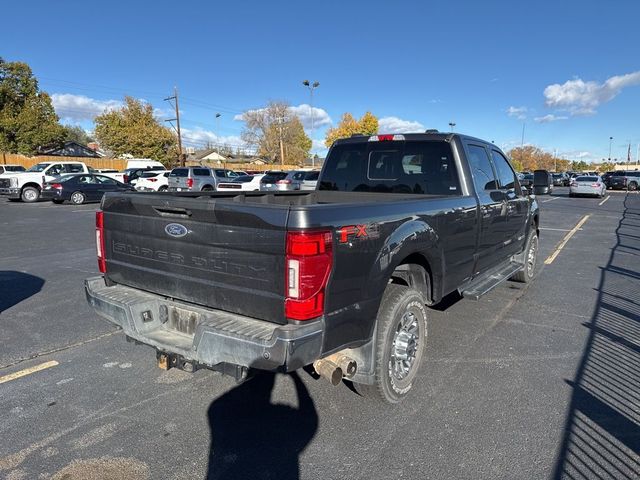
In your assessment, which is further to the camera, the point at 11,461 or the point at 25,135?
the point at 25,135

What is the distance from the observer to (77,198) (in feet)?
71.0

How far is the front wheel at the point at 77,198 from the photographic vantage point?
21484mm

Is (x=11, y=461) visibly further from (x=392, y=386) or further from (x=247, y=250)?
(x=392, y=386)

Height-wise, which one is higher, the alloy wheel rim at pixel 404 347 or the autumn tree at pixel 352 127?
the autumn tree at pixel 352 127

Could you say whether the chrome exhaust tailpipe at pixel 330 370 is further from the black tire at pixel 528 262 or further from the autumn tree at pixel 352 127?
the autumn tree at pixel 352 127

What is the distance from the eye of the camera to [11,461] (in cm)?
276

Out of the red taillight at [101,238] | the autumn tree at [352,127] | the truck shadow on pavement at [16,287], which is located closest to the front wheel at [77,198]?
the truck shadow on pavement at [16,287]

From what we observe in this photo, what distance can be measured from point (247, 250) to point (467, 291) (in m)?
2.70

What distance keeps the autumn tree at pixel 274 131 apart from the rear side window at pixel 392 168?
247 feet

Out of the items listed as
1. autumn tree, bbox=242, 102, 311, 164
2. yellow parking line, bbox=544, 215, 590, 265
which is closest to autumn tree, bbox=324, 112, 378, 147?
autumn tree, bbox=242, 102, 311, 164

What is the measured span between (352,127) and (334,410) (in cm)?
6944

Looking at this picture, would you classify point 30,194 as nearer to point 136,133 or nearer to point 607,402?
point 607,402

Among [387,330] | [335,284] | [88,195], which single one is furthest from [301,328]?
[88,195]

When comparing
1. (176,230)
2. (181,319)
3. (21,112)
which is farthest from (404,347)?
(21,112)
